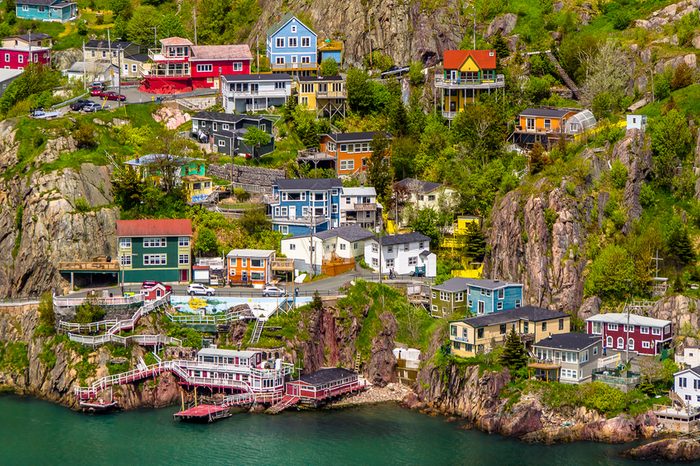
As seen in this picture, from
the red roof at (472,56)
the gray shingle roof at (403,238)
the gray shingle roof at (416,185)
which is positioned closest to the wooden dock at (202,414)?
the gray shingle roof at (403,238)

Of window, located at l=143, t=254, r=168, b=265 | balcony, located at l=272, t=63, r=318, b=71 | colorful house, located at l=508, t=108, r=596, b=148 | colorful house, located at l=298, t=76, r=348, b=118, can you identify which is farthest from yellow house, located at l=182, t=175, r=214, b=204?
colorful house, located at l=508, t=108, r=596, b=148

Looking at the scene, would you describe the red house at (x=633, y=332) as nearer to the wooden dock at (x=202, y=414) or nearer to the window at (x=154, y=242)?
the wooden dock at (x=202, y=414)

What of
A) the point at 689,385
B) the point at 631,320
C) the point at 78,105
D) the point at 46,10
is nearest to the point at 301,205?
the point at 78,105

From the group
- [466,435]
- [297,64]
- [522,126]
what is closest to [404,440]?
[466,435]

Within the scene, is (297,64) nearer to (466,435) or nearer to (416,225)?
(416,225)

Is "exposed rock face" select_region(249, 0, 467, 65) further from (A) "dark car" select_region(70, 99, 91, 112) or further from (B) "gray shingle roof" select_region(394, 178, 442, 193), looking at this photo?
(A) "dark car" select_region(70, 99, 91, 112)

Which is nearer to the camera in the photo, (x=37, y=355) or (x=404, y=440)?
(x=404, y=440)

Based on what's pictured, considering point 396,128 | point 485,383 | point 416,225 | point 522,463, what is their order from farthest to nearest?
1. point 396,128
2. point 416,225
3. point 485,383
4. point 522,463
